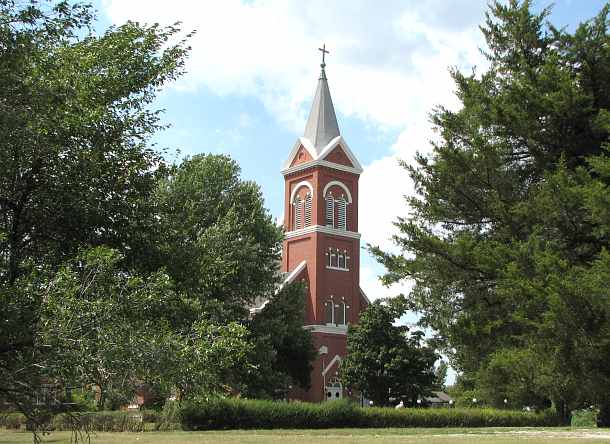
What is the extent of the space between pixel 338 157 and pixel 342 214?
4683 millimetres

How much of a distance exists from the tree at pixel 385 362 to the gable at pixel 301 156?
17.9m

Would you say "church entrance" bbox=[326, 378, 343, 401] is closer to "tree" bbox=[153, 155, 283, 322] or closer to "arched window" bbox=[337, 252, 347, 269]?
"arched window" bbox=[337, 252, 347, 269]

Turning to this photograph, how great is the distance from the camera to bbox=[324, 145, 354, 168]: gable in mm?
58312

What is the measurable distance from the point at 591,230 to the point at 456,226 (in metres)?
3.70

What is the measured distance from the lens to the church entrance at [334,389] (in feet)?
170

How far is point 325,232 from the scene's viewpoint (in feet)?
184

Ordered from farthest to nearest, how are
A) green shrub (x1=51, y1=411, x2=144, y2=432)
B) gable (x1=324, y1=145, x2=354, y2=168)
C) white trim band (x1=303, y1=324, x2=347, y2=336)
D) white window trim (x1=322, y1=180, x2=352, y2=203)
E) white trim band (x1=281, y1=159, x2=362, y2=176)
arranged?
gable (x1=324, y1=145, x2=354, y2=168) < white window trim (x1=322, y1=180, x2=352, y2=203) < white trim band (x1=281, y1=159, x2=362, y2=176) < white trim band (x1=303, y1=324, x2=347, y2=336) < green shrub (x1=51, y1=411, x2=144, y2=432)

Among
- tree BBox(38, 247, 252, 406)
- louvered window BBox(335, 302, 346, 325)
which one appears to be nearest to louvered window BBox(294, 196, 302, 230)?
louvered window BBox(335, 302, 346, 325)

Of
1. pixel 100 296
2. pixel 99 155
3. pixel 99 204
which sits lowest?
pixel 100 296

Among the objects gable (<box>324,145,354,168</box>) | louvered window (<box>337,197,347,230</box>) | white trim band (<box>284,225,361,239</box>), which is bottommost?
white trim band (<box>284,225,361,239</box>)

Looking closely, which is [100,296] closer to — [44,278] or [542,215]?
[44,278]

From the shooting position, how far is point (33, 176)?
845 cm

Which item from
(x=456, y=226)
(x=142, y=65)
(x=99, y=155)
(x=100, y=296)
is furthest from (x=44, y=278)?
(x=456, y=226)

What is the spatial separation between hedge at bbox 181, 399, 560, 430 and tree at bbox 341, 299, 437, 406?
6.88 metres
